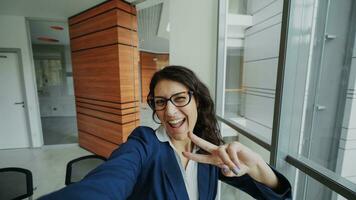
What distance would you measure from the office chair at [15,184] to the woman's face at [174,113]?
124 cm

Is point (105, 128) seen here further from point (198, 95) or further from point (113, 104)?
point (198, 95)

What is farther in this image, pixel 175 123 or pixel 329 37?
pixel 329 37

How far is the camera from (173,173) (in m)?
0.85

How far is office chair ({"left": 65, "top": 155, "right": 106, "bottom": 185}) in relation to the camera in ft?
4.78

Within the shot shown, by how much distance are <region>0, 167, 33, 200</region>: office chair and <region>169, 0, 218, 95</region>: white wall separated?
1.85m

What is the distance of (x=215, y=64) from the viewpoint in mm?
2250

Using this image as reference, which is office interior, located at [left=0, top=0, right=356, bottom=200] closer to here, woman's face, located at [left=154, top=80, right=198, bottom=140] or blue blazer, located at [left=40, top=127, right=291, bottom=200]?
blue blazer, located at [left=40, top=127, right=291, bottom=200]

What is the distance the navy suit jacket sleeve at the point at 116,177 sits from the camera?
20.8 inches

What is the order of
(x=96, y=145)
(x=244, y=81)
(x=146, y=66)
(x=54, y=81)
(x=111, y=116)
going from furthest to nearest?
(x=146, y=66) → (x=54, y=81) → (x=96, y=145) → (x=111, y=116) → (x=244, y=81)

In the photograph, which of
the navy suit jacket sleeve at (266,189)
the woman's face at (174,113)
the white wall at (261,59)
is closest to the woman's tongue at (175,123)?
the woman's face at (174,113)

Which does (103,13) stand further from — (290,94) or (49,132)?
(49,132)

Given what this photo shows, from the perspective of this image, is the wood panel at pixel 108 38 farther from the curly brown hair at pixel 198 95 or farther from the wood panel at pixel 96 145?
the curly brown hair at pixel 198 95

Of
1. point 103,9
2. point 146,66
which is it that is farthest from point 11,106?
point 146,66

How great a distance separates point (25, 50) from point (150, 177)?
448cm
